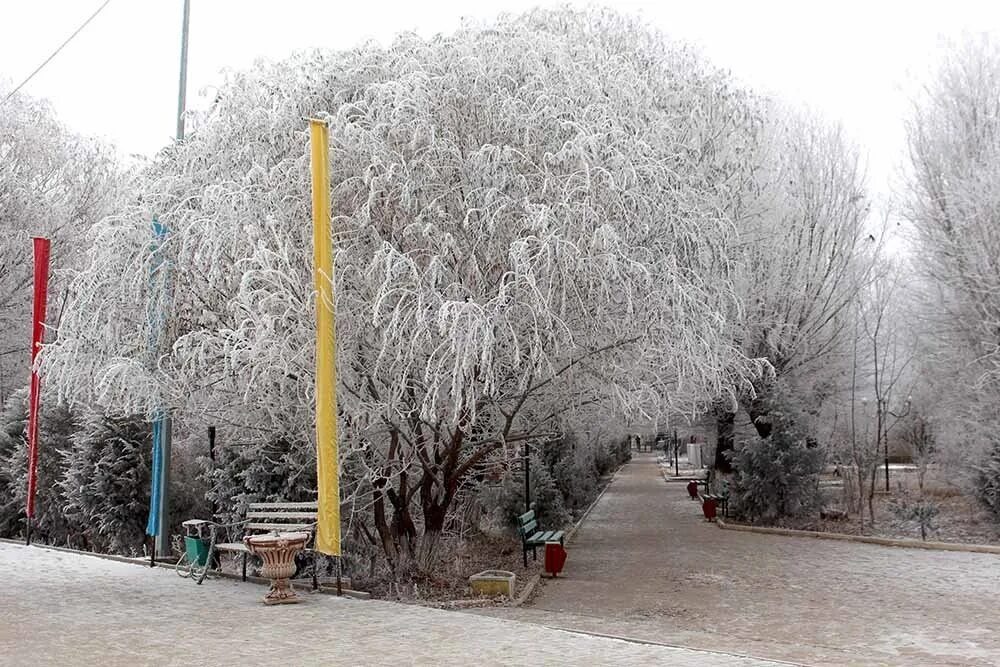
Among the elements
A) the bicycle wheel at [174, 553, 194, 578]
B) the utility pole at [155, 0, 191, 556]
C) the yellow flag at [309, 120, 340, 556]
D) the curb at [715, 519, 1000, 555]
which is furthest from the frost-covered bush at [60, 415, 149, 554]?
the curb at [715, 519, 1000, 555]

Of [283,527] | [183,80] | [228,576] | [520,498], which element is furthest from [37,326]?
[520,498]

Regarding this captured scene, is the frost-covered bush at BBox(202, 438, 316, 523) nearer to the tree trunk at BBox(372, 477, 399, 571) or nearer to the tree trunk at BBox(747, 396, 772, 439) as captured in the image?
the tree trunk at BBox(372, 477, 399, 571)

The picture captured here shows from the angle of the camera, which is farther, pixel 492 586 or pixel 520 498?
pixel 520 498

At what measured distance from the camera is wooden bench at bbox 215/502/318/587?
32.2ft

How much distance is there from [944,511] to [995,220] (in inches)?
224

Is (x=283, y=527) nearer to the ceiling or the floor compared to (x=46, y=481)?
nearer to the floor

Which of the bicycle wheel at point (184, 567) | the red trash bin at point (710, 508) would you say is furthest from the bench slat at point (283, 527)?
the red trash bin at point (710, 508)

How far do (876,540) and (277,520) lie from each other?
9.79 m

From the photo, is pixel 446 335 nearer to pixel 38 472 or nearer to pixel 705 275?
pixel 705 275

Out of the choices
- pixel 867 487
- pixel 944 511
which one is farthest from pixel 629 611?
pixel 867 487

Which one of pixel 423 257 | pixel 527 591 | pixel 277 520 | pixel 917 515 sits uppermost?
pixel 423 257

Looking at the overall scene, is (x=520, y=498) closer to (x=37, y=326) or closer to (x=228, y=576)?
(x=228, y=576)

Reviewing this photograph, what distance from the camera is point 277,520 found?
36.3ft

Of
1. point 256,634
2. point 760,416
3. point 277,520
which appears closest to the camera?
point 256,634
